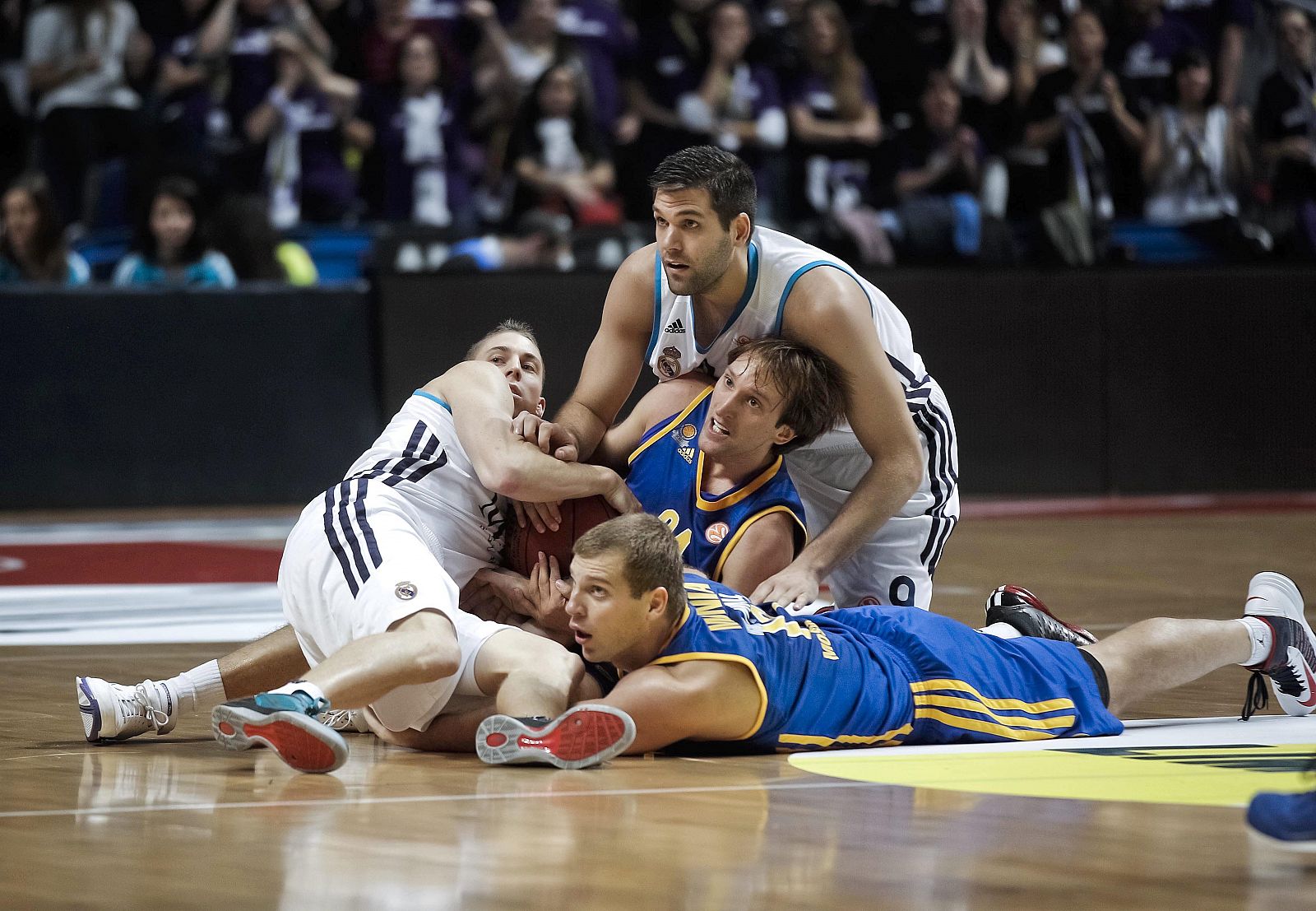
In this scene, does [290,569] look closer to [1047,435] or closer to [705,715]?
[705,715]

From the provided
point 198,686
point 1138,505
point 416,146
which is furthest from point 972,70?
point 198,686

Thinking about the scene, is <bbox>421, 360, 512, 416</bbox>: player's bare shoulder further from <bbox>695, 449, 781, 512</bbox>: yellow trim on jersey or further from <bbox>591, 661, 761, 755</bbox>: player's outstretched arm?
<bbox>591, 661, 761, 755</bbox>: player's outstretched arm

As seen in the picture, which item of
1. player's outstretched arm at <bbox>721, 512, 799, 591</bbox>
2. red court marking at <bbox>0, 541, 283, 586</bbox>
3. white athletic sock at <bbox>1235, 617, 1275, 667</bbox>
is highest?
player's outstretched arm at <bbox>721, 512, 799, 591</bbox>

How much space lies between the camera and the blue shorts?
12.9ft

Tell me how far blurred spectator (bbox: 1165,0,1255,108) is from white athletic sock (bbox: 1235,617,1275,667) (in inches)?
287

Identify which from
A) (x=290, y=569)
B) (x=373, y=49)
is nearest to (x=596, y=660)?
(x=290, y=569)

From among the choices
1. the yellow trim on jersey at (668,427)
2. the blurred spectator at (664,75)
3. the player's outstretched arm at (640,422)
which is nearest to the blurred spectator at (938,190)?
the blurred spectator at (664,75)

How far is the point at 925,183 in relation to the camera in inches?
434

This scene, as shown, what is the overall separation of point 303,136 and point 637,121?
1928mm

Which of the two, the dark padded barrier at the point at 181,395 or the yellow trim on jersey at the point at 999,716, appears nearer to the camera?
the yellow trim on jersey at the point at 999,716

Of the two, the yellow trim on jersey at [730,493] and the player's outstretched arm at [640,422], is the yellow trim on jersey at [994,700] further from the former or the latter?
the player's outstretched arm at [640,422]

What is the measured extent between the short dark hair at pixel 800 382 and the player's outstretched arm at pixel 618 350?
15.2 inches

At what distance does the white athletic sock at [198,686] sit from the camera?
14.0ft

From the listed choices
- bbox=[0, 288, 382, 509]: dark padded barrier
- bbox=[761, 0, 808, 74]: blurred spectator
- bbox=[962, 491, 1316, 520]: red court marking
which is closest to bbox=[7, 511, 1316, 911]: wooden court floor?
bbox=[0, 288, 382, 509]: dark padded barrier
